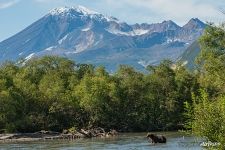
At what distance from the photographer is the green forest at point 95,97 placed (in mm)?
111287

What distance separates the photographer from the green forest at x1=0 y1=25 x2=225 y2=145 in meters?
111

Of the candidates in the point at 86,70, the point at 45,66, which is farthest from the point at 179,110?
the point at 45,66

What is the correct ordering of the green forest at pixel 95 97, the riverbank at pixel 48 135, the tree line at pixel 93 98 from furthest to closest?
the tree line at pixel 93 98 < the green forest at pixel 95 97 < the riverbank at pixel 48 135

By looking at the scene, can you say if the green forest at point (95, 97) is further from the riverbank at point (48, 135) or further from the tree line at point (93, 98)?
the riverbank at point (48, 135)

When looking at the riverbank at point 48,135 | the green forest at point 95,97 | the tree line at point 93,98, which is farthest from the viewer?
the tree line at point 93,98

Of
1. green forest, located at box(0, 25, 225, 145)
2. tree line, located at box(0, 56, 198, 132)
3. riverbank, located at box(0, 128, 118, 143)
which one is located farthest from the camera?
tree line, located at box(0, 56, 198, 132)

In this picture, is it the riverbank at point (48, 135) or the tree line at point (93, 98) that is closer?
the riverbank at point (48, 135)

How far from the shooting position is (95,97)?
382ft

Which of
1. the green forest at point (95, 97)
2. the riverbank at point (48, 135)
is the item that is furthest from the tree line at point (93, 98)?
the riverbank at point (48, 135)

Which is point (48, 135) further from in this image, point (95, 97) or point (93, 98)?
point (95, 97)

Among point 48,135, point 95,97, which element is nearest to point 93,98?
point 95,97

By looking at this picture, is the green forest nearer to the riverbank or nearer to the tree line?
the tree line

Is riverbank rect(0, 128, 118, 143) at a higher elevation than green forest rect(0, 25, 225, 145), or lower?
lower

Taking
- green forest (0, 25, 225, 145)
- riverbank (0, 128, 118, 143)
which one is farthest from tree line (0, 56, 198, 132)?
riverbank (0, 128, 118, 143)
